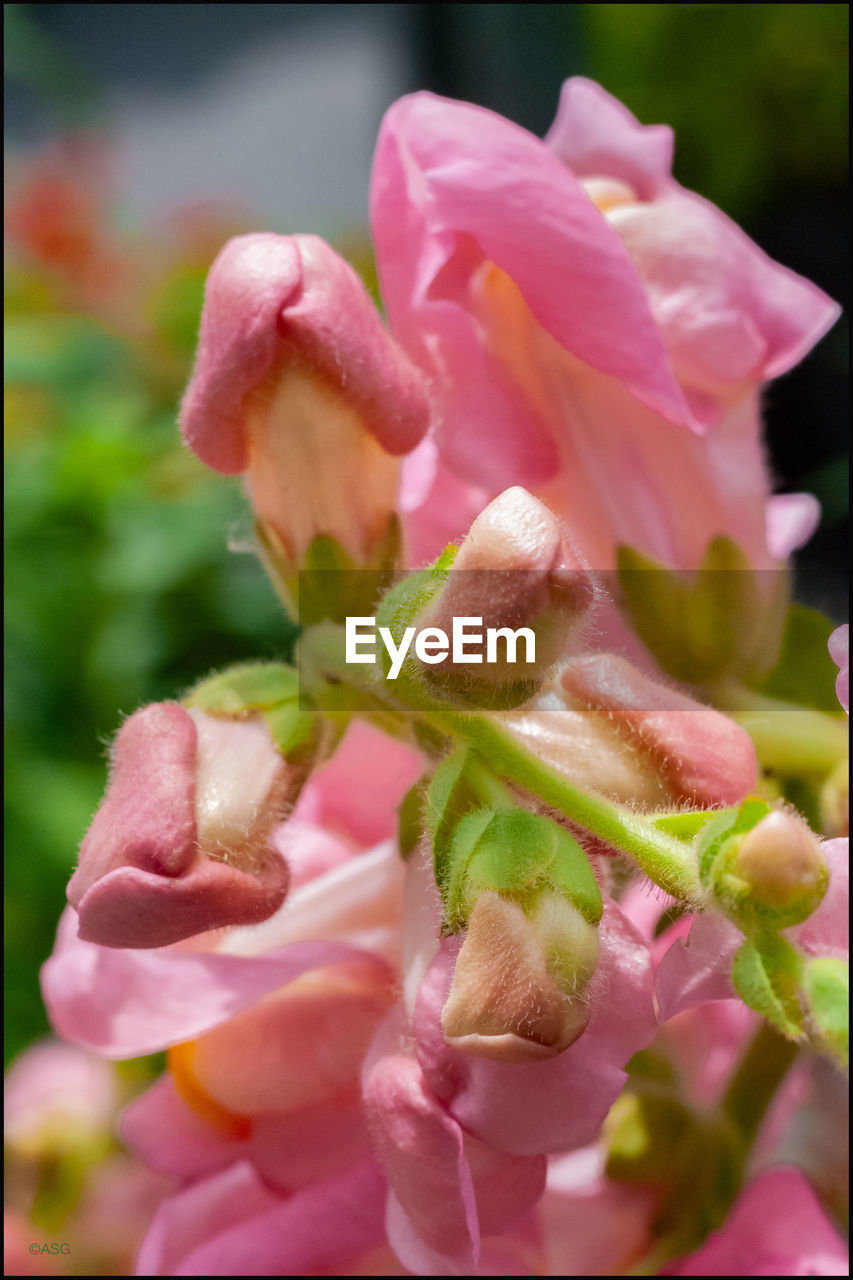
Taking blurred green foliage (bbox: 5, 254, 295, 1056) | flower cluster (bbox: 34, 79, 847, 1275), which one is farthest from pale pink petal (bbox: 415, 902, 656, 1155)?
blurred green foliage (bbox: 5, 254, 295, 1056)

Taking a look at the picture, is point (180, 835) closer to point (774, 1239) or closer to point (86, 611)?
point (774, 1239)

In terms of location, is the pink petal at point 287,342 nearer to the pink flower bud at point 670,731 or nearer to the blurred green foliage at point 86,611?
the pink flower bud at point 670,731

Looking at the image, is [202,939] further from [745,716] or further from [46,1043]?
[46,1043]

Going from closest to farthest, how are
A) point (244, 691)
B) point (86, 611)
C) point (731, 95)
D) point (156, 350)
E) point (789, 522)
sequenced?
point (244, 691) < point (789, 522) < point (86, 611) < point (156, 350) < point (731, 95)

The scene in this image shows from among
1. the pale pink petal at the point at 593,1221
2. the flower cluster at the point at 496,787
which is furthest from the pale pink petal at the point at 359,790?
the pale pink petal at the point at 593,1221

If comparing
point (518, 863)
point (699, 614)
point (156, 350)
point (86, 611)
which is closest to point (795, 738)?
point (699, 614)
